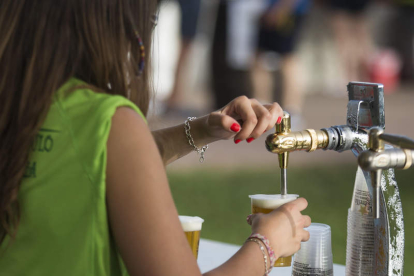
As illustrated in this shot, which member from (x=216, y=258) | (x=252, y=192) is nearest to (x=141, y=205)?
(x=216, y=258)

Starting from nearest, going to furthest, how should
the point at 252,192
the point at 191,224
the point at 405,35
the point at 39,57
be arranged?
the point at 39,57, the point at 191,224, the point at 252,192, the point at 405,35

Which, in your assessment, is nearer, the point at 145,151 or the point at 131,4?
the point at 145,151

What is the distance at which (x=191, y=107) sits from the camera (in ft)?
22.6

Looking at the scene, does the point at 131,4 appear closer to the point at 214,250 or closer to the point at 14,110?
the point at 14,110

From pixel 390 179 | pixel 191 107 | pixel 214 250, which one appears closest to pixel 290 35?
pixel 191 107

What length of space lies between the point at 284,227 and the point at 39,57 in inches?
20.5

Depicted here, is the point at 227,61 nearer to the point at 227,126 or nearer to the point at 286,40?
the point at 286,40

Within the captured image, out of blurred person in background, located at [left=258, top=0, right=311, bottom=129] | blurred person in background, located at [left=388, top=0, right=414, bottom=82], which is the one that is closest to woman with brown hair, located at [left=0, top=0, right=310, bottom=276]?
blurred person in background, located at [left=258, top=0, right=311, bottom=129]

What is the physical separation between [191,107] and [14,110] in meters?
5.79

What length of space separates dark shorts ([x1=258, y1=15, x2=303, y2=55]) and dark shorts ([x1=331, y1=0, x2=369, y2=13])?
2515 millimetres

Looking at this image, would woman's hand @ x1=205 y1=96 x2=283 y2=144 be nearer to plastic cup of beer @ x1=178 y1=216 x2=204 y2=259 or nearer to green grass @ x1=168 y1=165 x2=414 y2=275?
plastic cup of beer @ x1=178 y1=216 x2=204 y2=259

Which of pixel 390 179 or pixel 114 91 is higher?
pixel 114 91

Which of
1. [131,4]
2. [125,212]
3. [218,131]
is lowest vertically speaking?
[125,212]

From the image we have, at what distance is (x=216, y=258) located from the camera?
1591 millimetres
